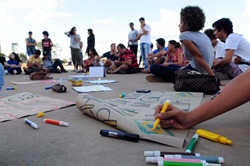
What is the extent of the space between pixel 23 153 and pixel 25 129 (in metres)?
0.42

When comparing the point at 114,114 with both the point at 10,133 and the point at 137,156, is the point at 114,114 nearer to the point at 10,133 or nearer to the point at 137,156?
the point at 137,156

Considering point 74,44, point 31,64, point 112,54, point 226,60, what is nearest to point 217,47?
point 226,60

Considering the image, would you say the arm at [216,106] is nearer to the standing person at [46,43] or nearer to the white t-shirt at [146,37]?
the white t-shirt at [146,37]

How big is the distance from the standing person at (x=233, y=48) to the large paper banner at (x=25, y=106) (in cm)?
260

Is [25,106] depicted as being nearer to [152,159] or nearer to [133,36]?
[152,159]

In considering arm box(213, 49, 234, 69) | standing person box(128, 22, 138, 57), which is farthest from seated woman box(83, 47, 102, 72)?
arm box(213, 49, 234, 69)

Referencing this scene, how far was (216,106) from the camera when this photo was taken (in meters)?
1.13

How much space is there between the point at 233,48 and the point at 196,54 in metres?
1.06

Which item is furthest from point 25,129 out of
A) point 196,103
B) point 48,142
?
point 196,103

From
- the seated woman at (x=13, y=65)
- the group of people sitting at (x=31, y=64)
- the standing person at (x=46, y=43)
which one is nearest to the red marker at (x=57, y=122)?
the group of people sitting at (x=31, y=64)

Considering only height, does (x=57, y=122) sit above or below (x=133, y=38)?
below

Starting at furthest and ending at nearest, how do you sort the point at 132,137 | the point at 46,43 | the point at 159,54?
the point at 46,43
the point at 159,54
the point at 132,137

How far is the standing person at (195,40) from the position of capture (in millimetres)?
2861

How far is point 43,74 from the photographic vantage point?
510cm
